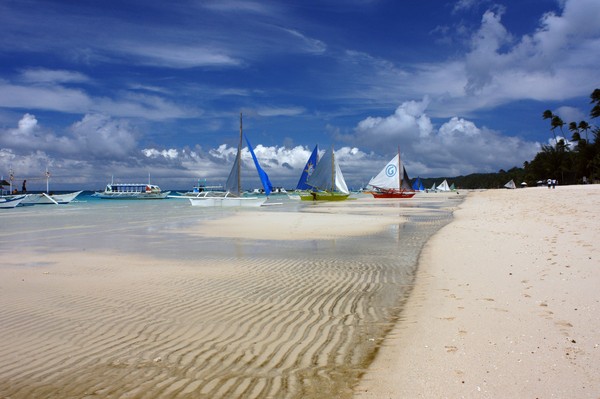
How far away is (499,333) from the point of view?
223 inches

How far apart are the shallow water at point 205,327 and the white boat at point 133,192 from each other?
99387 millimetres

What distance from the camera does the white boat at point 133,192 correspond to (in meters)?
108

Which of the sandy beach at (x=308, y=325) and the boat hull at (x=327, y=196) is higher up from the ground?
the boat hull at (x=327, y=196)

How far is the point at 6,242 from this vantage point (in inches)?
742

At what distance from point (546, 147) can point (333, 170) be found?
72.0 metres

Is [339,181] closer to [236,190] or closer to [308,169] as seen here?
[308,169]

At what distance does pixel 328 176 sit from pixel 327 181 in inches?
39.4

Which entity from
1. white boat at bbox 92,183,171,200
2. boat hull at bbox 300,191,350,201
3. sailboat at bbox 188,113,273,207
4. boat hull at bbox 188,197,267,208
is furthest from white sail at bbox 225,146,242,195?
white boat at bbox 92,183,171,200

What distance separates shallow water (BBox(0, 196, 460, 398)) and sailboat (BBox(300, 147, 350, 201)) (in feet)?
189

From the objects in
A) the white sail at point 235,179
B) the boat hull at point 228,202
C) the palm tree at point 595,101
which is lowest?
the boat hull at point 228,202

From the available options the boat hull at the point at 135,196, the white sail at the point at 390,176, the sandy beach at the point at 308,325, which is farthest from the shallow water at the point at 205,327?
the boat hull at the point at 135,196

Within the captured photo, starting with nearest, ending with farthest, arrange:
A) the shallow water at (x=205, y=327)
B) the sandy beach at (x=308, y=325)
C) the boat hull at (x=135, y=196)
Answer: the sandy beach at (x=308, y=325) → the shallow water at (x=205, y=327) → the boat hull at (x=135, y=196)

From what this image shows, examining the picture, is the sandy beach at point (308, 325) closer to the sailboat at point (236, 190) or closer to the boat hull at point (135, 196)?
the sailboat at point (236, 190)

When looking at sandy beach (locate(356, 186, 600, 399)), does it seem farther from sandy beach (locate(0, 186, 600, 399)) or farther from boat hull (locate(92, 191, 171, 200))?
boat hull (locate(92, 191, 171, 200))
